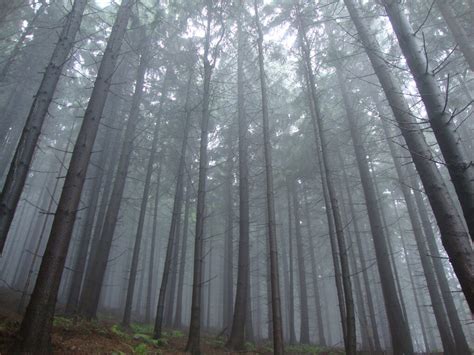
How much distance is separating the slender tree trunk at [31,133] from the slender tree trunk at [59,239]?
1271 millimetres

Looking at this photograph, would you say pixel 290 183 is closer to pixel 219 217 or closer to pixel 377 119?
pixel 377 119

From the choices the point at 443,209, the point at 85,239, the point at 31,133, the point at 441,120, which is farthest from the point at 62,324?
the point at 441,120

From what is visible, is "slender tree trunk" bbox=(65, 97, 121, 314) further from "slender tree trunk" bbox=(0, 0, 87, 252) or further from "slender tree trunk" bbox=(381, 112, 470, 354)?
"slender tree trunk" bbox=(381, 112, 470, 354)

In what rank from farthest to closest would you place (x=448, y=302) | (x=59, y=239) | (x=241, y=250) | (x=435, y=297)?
1. (x=435, y=297)
2. (x=448, y=302)
3. (x=241, y=250)
4. (x=59, y=239)

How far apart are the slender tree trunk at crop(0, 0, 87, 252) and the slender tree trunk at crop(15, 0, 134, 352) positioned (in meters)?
1.27

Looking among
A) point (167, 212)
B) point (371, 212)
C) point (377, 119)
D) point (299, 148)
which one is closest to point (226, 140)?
point (299, 148)

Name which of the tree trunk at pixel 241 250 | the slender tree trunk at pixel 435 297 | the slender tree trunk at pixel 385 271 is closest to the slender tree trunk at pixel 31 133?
the tree trunk at pixel 241 250

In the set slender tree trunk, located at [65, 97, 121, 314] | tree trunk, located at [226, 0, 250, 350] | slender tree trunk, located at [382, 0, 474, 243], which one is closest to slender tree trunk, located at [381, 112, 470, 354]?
slender tree trunk, located at [382, 0, 474, 243]

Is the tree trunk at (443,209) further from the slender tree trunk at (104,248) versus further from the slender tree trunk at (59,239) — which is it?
the slender tree trunk at (104,248)

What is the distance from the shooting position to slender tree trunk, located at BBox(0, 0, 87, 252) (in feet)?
19.9

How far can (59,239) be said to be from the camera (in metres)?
5.02

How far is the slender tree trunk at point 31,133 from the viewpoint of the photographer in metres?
6.06

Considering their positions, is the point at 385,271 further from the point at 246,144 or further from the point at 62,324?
the point at 62,324

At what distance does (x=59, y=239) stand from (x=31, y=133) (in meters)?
3.06
